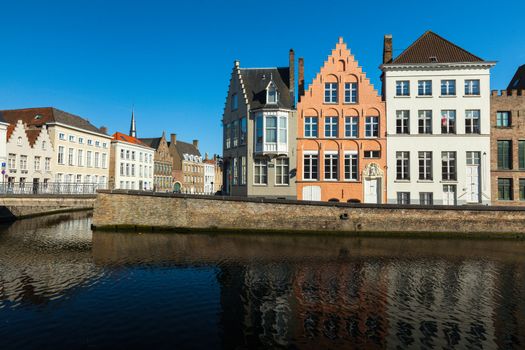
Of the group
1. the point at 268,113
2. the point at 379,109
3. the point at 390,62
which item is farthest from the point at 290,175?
the point at 390,62

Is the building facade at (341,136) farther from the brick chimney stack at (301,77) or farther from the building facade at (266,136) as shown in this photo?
the brick chimney stack at (301,77)

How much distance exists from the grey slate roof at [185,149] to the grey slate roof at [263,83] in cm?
4897

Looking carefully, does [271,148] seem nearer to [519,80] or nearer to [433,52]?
[433,52]

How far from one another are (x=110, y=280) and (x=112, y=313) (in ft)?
13.2

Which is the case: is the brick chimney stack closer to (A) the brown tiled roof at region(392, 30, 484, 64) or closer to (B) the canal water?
(A) the brown tiled roof at region(392, 30, 484, 64)

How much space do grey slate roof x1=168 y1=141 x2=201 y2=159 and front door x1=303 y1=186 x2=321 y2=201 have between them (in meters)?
53.6

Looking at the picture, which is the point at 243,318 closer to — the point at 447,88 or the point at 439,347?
the point at 439,347

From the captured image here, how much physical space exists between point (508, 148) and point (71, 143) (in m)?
55.2

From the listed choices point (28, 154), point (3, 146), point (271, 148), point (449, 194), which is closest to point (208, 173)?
point (28, 154)

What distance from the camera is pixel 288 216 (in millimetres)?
27141

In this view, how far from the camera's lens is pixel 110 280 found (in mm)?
14742

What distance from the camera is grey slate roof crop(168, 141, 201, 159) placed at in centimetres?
8072

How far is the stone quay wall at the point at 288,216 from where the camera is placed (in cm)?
2608

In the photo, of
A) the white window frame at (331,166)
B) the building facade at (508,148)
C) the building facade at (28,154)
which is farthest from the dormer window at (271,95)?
the building facade at (28,154)
